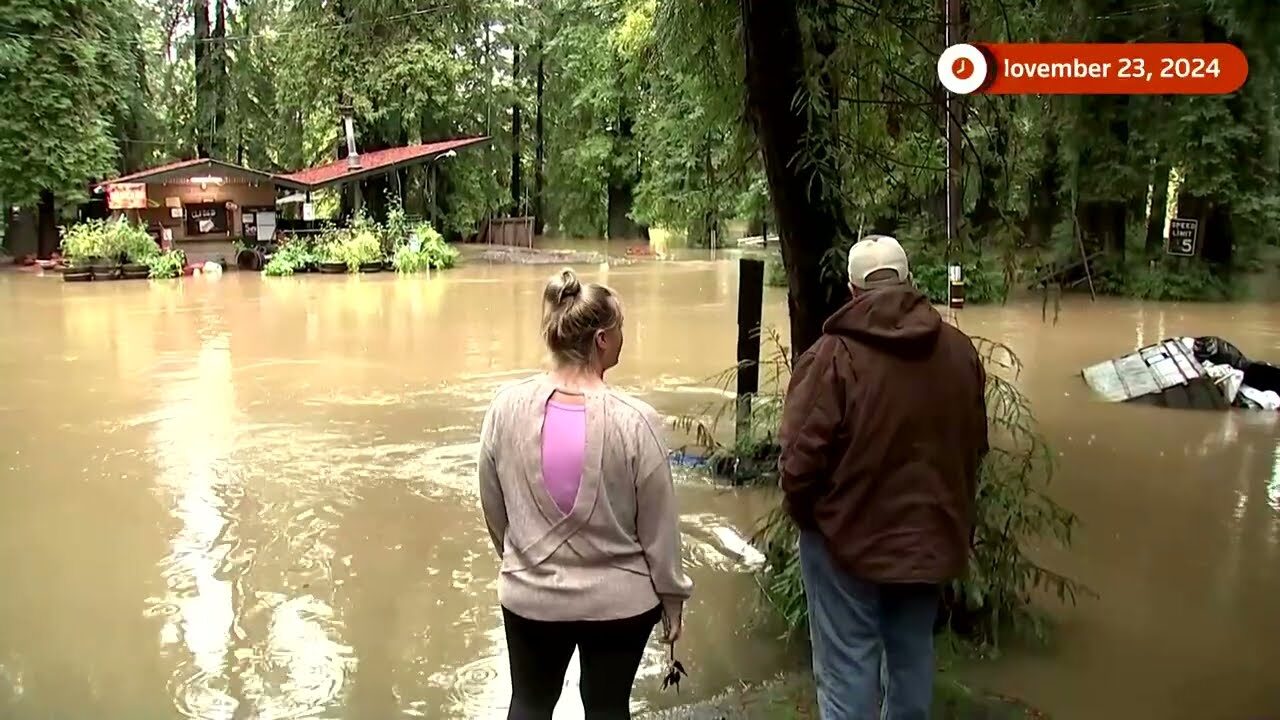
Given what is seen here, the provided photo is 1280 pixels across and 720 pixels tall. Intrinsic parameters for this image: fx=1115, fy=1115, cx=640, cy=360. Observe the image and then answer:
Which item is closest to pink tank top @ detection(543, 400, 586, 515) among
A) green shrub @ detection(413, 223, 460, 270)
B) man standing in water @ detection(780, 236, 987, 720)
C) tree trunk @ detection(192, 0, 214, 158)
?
man standing in water @ detection(780, 236, 987, 720)

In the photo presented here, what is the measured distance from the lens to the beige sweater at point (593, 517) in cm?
245

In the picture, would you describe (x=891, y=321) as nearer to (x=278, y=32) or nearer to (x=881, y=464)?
(x=881, y=464)

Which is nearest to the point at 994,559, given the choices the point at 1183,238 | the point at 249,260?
the point at 1183,238

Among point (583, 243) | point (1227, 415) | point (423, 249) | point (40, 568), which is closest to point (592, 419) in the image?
point (40, 568)

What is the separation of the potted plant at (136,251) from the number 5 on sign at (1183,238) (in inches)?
857

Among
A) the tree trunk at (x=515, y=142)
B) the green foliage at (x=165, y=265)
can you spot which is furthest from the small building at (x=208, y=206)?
the tree trunk at (x=515, y=142)

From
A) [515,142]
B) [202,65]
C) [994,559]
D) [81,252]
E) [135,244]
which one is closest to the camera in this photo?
[994,559]

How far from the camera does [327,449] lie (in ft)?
30.0

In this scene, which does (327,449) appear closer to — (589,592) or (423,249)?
(589,592)

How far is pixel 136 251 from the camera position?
2628cm

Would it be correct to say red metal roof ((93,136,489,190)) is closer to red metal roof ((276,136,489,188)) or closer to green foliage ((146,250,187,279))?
red metal roof ((276,136,489,188))

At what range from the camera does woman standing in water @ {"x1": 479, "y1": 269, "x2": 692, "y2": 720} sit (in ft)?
8.05

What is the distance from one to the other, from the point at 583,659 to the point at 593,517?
1.11ft

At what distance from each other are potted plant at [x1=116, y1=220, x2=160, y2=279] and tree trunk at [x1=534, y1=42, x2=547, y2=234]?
1790cm
